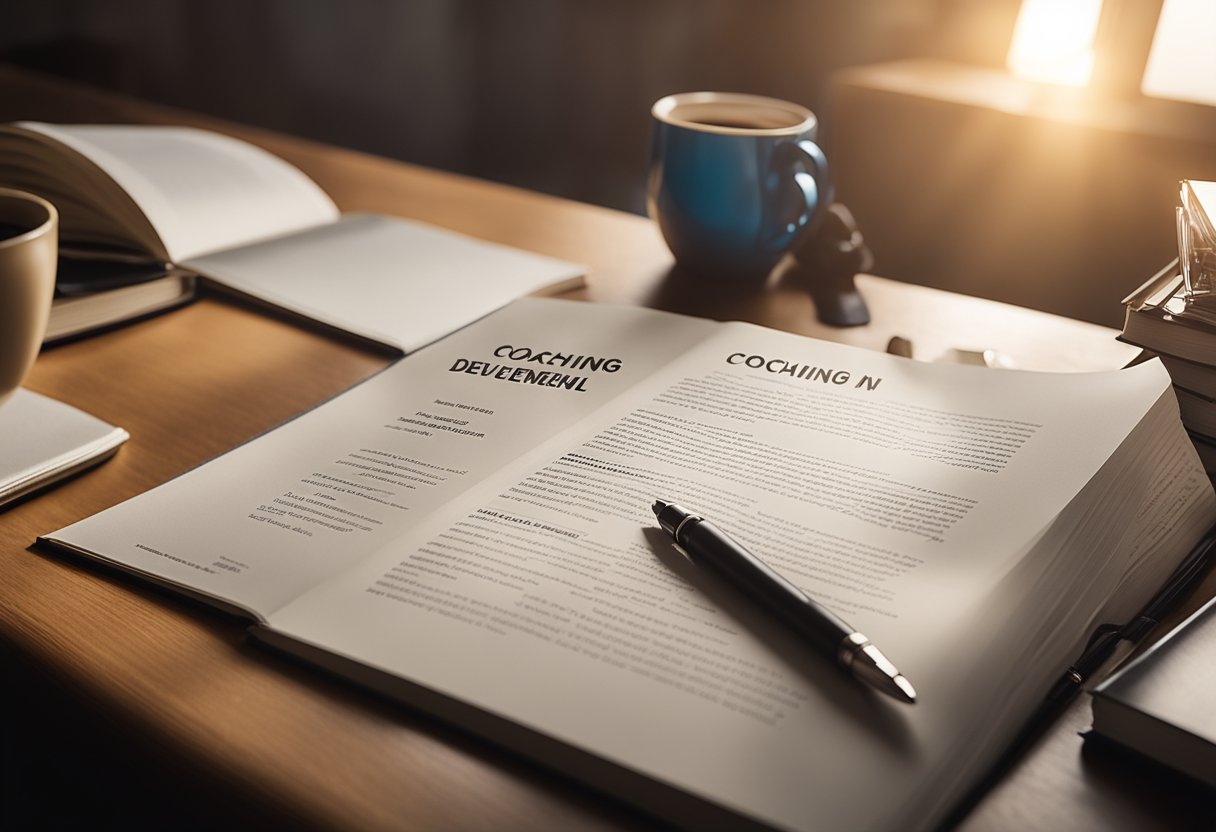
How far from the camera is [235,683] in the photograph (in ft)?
1.20

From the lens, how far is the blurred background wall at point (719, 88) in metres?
1.69

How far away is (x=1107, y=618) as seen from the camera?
0.41 meters

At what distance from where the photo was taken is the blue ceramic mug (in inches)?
28.3

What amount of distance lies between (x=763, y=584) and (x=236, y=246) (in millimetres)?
573

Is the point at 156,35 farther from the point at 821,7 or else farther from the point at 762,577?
the point at 762,577

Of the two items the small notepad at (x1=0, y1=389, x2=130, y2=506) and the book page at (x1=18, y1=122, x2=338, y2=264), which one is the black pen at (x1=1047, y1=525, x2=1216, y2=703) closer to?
the small notepad at (x1=0, y1=389, x2=130, y2=506)

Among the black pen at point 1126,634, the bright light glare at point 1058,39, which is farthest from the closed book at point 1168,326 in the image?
the bright light glare at point 1058,39

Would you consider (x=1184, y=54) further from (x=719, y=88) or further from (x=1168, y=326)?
(x=1168, y=326)

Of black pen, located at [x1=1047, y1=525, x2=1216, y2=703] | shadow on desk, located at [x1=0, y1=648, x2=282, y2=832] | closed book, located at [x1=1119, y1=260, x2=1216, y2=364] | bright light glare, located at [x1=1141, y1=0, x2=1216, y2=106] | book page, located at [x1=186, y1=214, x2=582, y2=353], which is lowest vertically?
shadow on desk, located at [x1=0, y1=648, x2=282, y2=832]

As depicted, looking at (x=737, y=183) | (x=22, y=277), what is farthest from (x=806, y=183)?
(x=22, y=277)

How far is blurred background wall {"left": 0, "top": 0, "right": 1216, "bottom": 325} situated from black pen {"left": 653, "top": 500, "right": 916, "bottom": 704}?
145 centimetres

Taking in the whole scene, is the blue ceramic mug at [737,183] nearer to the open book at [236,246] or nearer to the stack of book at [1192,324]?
the open book at [236,246]

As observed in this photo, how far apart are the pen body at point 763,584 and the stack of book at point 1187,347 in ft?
0.88

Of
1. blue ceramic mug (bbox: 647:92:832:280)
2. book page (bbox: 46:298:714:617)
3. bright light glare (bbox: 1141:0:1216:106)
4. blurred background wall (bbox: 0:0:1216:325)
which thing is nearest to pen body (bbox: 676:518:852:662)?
book page (bbox: 46:298:714:617)
